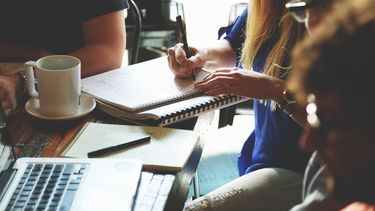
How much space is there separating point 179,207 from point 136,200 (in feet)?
0.39

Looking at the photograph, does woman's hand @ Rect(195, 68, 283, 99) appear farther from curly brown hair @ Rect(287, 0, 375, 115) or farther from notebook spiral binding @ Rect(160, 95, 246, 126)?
curly brown hair @ Rect(287, 0, 375, 115)

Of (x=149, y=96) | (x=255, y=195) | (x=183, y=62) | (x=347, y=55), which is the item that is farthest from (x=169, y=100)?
(x=347, y=55)

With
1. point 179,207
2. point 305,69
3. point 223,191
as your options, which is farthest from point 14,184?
point 305,69

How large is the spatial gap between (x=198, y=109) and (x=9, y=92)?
1.40ft

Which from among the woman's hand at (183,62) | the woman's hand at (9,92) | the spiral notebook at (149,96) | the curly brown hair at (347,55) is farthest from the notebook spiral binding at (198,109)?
the curly brown hair at (347,55)

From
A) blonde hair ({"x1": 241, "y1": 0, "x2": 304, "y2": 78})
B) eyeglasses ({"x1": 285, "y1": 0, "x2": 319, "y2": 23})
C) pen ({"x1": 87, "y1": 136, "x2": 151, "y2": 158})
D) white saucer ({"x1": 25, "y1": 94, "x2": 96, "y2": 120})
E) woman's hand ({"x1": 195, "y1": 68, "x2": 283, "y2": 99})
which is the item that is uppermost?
eyeglasses ({"x1": 285, "y1": 0, "x2": 319, "y2": 23})

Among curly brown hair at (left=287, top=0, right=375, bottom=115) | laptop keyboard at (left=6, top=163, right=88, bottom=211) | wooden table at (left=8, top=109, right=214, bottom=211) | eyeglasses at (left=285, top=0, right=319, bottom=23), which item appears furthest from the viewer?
wooden table at (left=8, top=109, right=214, bottom=211)

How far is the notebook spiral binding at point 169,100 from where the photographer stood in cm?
109

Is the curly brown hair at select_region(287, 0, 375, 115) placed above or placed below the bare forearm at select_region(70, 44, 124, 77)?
above

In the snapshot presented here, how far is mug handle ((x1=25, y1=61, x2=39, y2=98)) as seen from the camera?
110 cm

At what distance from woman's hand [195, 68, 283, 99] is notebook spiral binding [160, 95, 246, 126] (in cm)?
2

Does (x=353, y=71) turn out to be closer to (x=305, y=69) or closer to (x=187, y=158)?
(x=305, y=69)

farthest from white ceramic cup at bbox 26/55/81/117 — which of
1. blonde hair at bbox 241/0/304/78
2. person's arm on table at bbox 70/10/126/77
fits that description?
blonde hair at bbox 241/0/304/78

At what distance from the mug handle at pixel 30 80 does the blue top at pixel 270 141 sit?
561 mm
